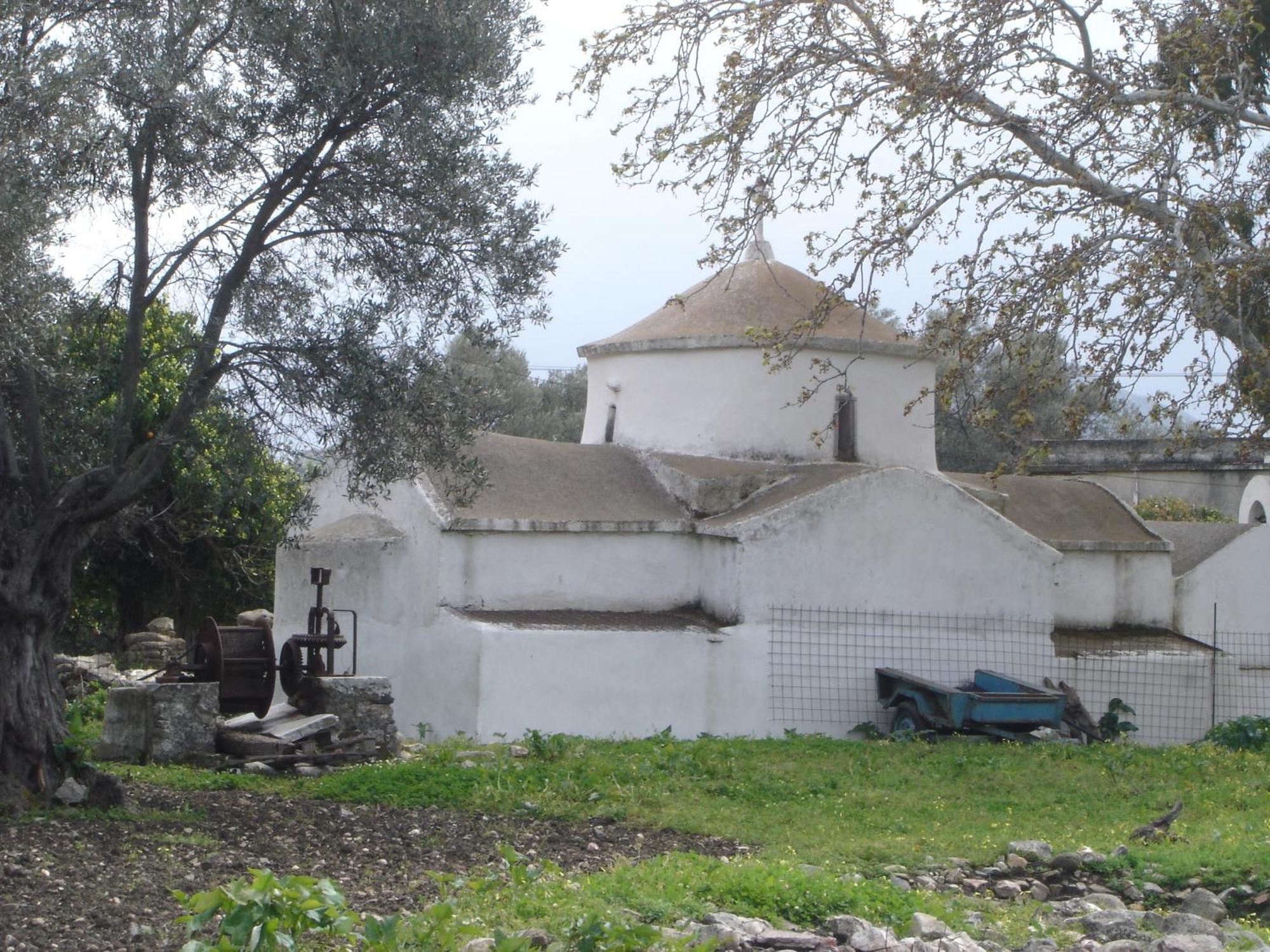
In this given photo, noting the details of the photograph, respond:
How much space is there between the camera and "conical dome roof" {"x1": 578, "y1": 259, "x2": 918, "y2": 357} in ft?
56.9

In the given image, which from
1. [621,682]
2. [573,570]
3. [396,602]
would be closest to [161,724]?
[396,602]

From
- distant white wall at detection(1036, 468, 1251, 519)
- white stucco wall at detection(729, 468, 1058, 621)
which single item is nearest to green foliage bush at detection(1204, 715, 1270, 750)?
white stucco wall at detection(729, 468, 1058, 621)

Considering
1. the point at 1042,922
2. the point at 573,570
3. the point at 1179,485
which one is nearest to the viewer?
the point at 1042,922

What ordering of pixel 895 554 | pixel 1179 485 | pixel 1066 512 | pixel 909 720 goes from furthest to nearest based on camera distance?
pixel 1179 485 < pixel 1066 512 < pixel 895 554 < pixel 909 720

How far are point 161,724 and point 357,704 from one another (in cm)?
171

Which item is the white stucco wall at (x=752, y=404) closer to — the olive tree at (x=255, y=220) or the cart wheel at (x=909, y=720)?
the cart wheel at (x=909, y=720)

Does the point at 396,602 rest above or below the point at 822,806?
above

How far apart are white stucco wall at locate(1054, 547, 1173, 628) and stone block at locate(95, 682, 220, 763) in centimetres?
1131

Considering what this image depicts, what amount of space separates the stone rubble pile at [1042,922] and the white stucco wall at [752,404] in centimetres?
908

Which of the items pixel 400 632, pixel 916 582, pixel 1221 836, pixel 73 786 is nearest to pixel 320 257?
pixel 73 786

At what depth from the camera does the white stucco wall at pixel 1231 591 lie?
1895 centimetres

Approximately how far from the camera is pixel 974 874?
27.6ft

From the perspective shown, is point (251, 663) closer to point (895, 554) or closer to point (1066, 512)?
point (895, 554)

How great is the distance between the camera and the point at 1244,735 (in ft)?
48.7
